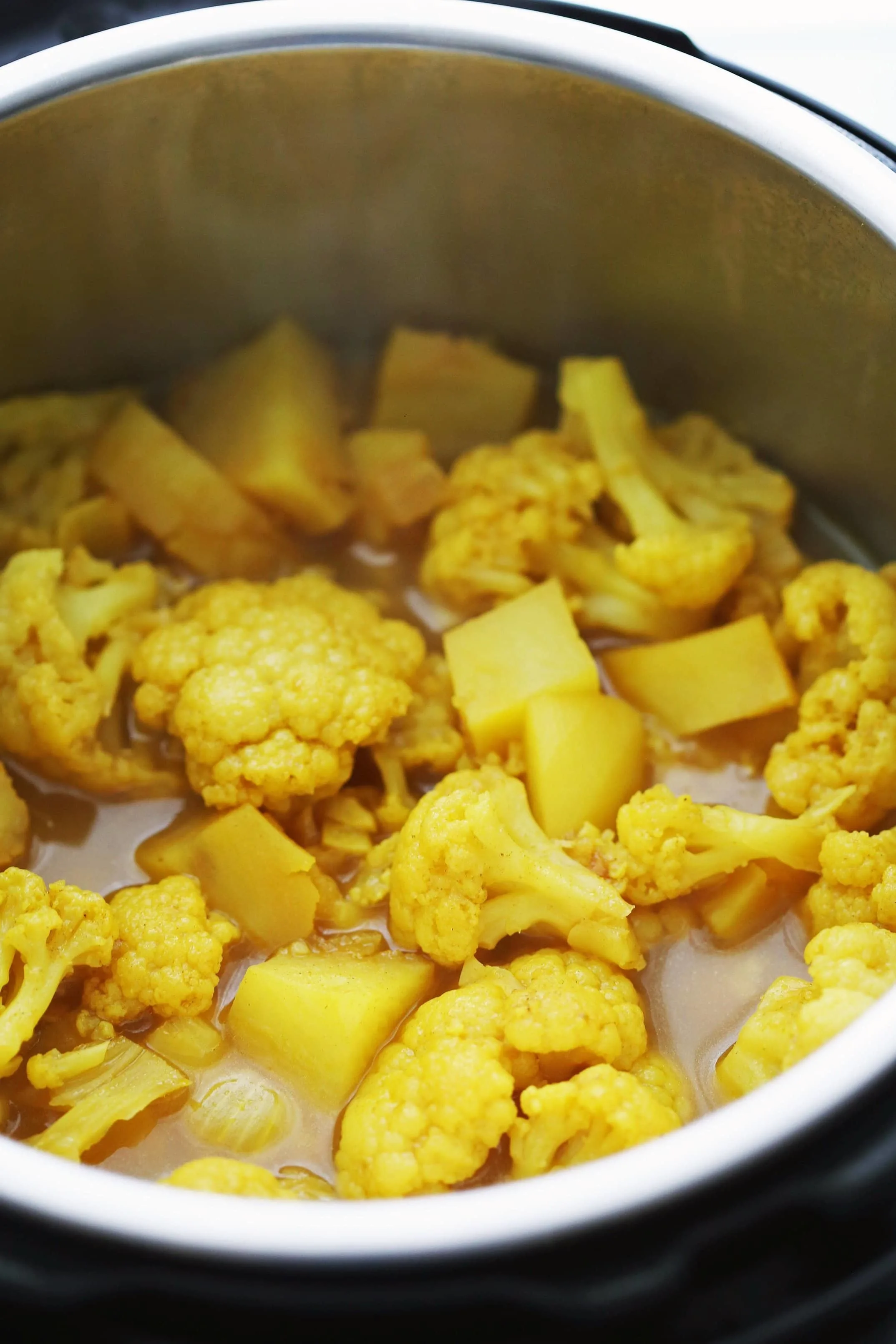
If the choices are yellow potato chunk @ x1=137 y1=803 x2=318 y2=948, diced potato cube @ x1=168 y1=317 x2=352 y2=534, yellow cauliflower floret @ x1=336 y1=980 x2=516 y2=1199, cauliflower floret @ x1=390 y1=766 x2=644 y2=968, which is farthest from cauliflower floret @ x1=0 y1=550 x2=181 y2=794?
yellow cauliflower floret @ x1=336 y1=980 x2=516 y2=1199

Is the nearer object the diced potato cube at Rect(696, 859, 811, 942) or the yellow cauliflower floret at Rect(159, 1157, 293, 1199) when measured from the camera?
the yellow cauliflower floret at Rect(159, 1157, 293, 1199)

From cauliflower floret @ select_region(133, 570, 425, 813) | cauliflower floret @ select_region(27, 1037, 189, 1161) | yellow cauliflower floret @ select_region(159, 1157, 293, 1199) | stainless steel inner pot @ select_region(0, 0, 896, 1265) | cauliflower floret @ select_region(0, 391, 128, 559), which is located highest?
stainless steel inner pot @ select_region(0, 0, 896, 1265)

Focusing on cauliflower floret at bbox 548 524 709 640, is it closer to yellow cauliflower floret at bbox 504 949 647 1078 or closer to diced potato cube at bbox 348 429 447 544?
diced potato cube at bbox 348 429 447 544

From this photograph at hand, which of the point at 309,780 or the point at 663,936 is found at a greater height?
the point at 309,780

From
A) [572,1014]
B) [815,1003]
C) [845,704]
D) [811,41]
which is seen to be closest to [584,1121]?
[572,1014]

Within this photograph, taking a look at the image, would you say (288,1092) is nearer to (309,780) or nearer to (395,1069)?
(395,1069)

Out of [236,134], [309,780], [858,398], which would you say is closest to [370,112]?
[236,134]

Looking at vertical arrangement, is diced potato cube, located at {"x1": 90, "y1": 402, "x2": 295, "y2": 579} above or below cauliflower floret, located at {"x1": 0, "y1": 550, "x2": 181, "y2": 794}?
above
